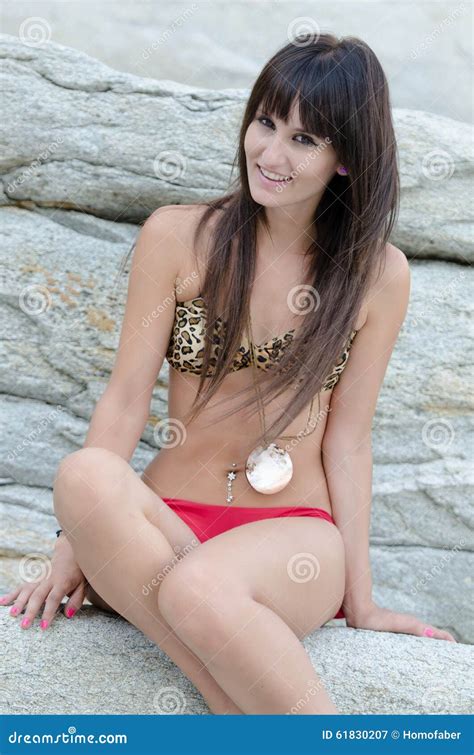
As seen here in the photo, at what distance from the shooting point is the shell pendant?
2471 millimetres

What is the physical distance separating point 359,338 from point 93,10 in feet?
5.74

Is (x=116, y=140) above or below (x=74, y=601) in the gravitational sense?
above

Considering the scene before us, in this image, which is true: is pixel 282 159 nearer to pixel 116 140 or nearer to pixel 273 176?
pixel 273 176

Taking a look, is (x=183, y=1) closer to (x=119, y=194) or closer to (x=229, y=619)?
(x=119, y=194)

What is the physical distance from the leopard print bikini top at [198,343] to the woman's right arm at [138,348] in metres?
0.03

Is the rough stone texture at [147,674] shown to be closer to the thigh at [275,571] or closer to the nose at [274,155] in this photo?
the thigh at [275,571]

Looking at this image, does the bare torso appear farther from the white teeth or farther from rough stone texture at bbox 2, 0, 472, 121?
rough stone texture at bbox 2, 0, 472, 121

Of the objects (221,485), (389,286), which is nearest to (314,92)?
(389,286)

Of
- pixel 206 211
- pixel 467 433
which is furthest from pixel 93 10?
pixel 467 433

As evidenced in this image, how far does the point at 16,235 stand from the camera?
3.29 m

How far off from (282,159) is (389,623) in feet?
3.94

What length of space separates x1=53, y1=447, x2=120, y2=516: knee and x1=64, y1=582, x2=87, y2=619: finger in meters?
0.31

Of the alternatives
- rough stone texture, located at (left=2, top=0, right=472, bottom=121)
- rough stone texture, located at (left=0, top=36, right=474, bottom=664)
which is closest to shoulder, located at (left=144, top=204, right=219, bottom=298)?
rough stone texture, located at (left=0, top=36, right=474, bottom=664)

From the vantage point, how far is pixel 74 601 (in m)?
2.40
